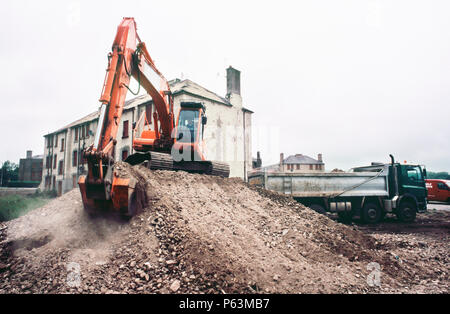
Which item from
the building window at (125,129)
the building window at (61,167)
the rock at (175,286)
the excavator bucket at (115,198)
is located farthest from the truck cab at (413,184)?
the building window at (61,167)

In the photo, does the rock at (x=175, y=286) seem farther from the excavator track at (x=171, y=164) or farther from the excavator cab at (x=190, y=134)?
the excavator cab at (x=190, y=134)

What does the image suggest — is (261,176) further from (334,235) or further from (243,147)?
(243,147)

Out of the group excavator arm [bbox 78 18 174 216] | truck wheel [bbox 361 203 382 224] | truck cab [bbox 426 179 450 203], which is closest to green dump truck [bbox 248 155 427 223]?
truck wheel [bbox 361 203 382 224]

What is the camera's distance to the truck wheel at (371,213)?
463 inches

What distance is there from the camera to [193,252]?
4102mm

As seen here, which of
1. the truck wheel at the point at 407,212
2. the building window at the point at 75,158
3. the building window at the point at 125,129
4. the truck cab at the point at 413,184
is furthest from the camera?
the building window at the point at 75,158

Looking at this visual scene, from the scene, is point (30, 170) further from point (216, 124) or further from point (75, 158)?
point (216, 124)

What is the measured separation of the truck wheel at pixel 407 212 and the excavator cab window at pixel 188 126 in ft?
32.4

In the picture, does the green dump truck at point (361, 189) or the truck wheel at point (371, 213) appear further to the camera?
the truck wheel at point (371, 213)

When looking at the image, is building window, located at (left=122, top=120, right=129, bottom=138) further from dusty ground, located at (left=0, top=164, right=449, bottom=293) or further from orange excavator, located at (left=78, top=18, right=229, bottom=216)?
dusty ground, located at (left=0, top=164, right=449, bottom=293)

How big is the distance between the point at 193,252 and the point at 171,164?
4067 millimetres
